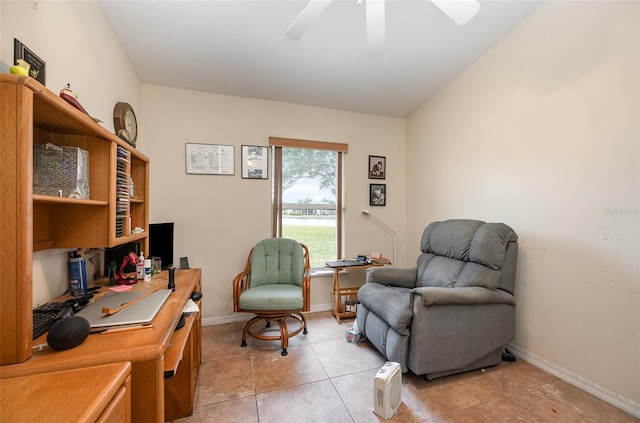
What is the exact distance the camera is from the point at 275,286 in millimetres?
2463

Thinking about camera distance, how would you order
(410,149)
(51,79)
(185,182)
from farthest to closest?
(410,149) < (185,182) < (51,79)

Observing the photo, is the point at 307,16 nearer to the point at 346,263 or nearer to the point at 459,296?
the point at 459,296

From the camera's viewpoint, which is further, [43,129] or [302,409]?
[302,409]

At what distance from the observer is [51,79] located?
3.98 feet

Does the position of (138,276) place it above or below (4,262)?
below

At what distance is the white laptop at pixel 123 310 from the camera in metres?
0.99

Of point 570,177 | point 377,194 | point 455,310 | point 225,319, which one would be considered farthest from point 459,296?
point 225,319

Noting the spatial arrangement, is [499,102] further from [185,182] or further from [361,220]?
[185,182]

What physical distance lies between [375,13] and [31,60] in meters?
1.61

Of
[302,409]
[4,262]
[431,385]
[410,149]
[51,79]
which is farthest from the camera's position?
[410,149]

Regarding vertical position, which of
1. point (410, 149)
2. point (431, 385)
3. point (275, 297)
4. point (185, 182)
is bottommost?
point (431, 385)

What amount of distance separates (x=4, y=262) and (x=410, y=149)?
11.9 feet

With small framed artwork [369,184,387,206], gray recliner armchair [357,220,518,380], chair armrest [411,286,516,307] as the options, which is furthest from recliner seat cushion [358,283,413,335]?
small framed artwork [369,184,387,206]

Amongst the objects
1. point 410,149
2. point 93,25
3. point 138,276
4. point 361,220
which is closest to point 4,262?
point 138,276
